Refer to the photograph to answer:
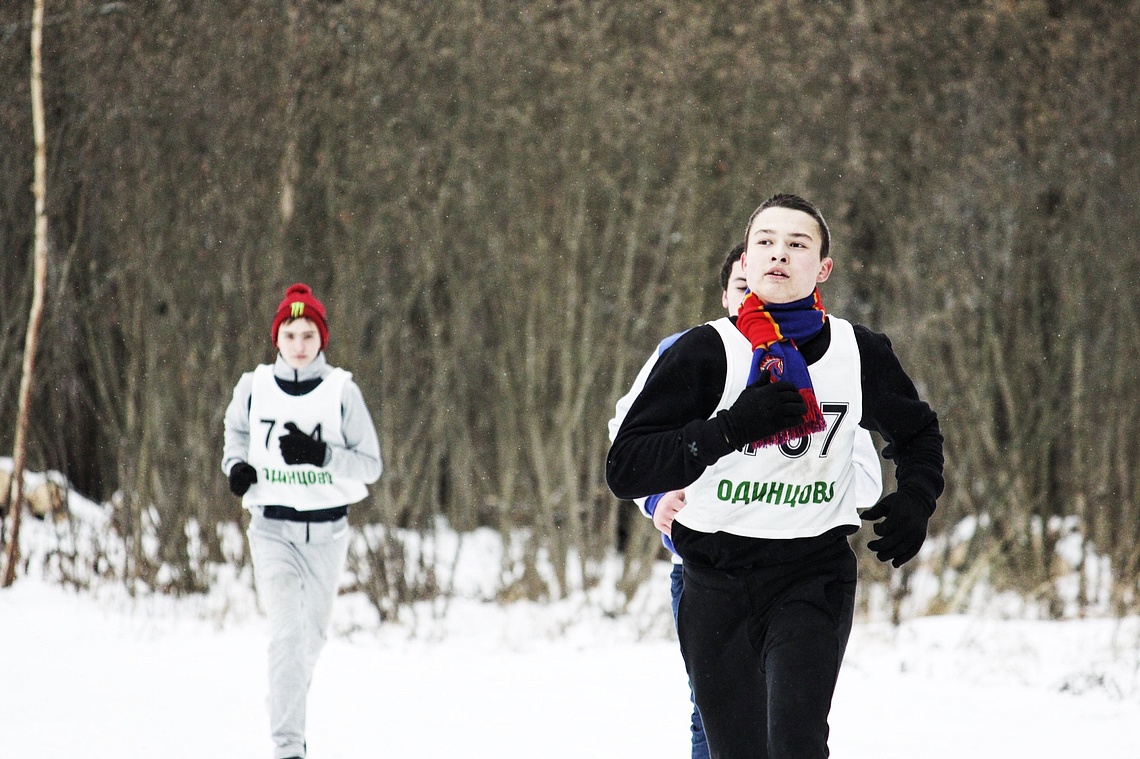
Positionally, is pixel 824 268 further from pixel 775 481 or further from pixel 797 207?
pixel 775 481

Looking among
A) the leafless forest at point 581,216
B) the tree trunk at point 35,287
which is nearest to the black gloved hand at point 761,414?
the leafless forest at point 581,216

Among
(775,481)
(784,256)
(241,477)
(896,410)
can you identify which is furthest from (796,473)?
(241,477)

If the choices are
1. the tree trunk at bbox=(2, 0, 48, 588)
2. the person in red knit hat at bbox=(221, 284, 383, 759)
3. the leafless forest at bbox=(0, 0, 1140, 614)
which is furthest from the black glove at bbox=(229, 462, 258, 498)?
the tree trunk at bbox=(2, 0, 48, 588)

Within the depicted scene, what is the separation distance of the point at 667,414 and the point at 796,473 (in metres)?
0.33

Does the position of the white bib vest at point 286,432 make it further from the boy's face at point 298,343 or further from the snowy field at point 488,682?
the snowy field at point 488,682

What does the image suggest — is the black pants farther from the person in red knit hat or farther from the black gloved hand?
the person in red knit hat

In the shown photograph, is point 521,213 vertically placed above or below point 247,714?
above

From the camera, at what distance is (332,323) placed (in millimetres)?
9000

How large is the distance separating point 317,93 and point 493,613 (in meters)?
3.72

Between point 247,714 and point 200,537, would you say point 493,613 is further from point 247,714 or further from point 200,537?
point 247,714

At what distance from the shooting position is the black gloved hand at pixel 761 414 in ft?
8.84

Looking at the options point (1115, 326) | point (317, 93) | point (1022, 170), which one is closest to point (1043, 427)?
point (1115, 326)

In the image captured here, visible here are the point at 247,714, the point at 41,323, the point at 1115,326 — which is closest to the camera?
the point at 247,714

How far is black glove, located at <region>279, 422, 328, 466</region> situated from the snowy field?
134cm
